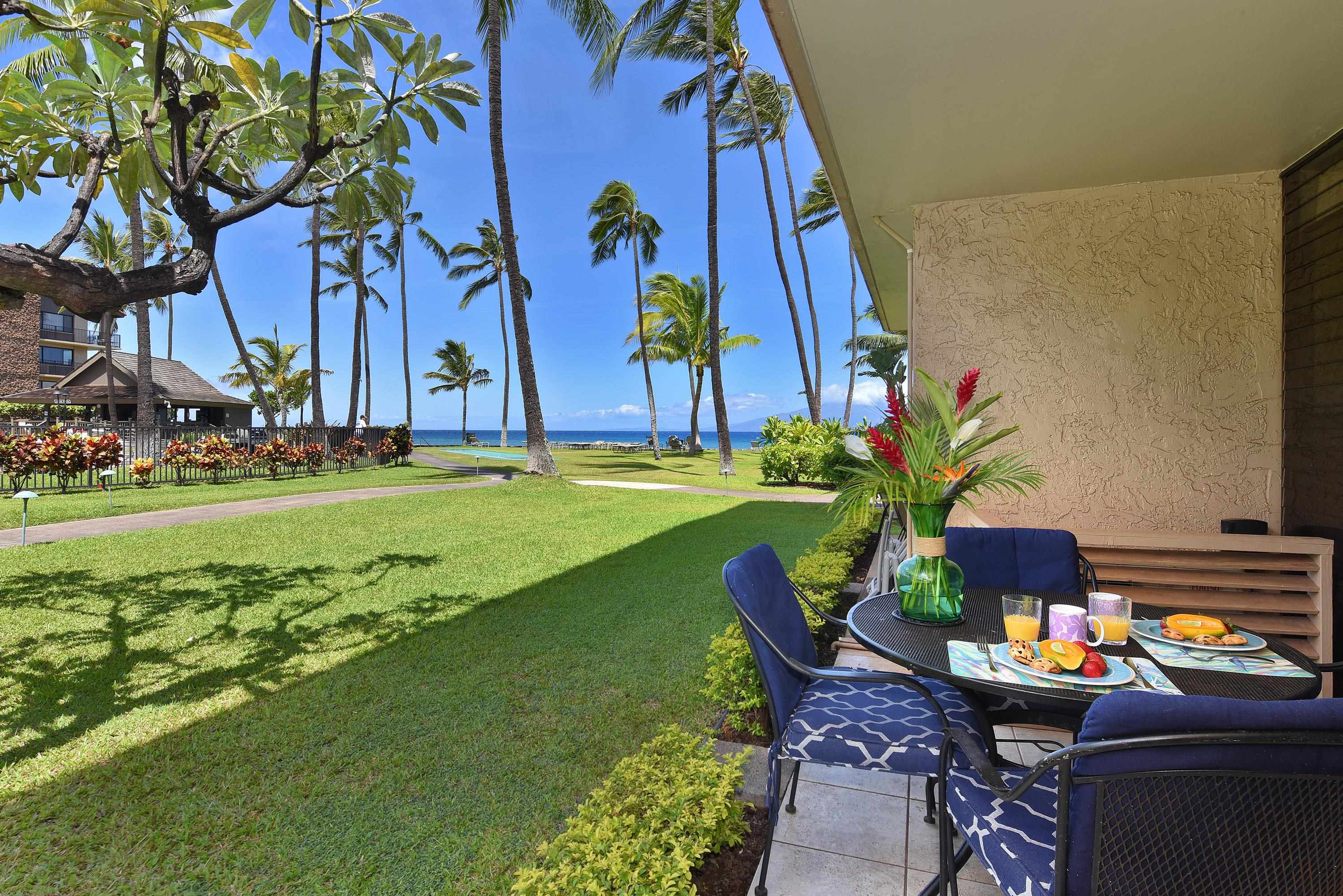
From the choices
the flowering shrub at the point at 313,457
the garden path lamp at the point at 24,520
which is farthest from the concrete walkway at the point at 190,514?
the flowering shrub at the point at 313,457

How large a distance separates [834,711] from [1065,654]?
2.25 ft

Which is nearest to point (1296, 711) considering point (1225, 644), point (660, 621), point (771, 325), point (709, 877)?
point (1225, 644)

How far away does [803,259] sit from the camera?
19469 millimetres

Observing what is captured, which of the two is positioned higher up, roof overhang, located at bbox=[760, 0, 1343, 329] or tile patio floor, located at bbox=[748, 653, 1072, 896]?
roof overhang, located at bbox=[760, 0, 1343, 329]

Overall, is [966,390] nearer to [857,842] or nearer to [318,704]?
[857,842]

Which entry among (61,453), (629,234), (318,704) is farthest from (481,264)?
(318,704)

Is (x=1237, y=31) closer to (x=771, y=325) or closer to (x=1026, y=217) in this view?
(x=1026, y=217)

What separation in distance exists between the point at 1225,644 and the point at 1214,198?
10.0 feet

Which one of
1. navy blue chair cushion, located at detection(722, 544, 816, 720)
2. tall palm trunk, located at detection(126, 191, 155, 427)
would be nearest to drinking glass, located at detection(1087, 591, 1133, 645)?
navy blue chair cushion, located at detection(722, 544, 816, 720)

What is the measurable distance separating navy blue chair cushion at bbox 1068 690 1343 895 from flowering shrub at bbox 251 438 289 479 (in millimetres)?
14640

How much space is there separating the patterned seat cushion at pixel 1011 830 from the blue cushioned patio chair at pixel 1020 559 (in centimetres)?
A: 135

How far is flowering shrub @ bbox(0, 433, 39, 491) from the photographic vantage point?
7.89 m

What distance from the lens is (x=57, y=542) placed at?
19.1 feet

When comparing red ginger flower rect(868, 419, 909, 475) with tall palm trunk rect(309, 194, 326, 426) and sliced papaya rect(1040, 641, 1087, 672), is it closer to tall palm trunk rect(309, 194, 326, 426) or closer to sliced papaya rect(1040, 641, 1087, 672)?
sliced papaya rect(1040, 641, 1087, 672)
